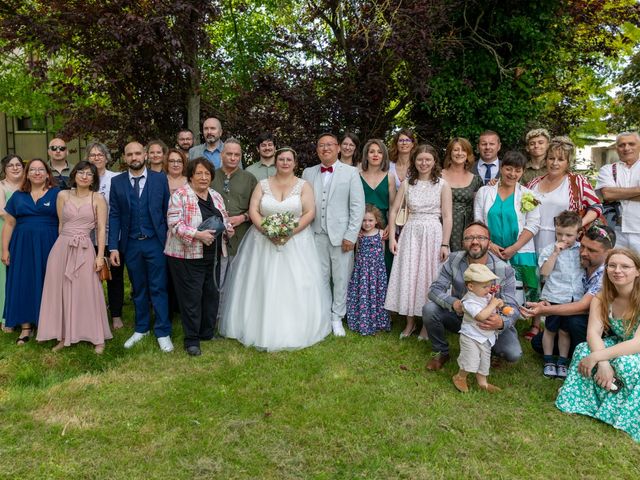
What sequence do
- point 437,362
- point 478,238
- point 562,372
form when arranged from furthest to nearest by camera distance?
point 437,362, point 562,372, point 478,238

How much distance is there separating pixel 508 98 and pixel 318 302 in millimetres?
5486

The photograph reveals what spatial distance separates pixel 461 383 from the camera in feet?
14.8

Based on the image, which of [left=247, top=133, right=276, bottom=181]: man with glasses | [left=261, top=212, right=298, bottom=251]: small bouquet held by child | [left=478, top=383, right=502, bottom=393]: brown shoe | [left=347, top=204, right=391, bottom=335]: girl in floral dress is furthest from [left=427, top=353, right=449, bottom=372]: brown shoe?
[left=247, top=133, right=276, bottom=181]: man with glasses

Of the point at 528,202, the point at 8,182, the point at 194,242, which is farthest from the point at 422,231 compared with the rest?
the point at 8,182

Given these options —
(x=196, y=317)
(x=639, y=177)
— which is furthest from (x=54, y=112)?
(x=639, y=177)

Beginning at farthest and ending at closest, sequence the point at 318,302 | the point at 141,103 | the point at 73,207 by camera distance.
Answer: the point at 141,103 → the point at 318,302 → the point at 73,207

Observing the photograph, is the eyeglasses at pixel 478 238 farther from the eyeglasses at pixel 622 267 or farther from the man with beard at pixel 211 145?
the man with beard at pixel 211 145

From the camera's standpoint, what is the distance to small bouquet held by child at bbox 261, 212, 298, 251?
18.1ft

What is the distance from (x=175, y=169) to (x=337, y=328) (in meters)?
2.68

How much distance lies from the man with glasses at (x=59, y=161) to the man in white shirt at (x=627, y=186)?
20.7ft

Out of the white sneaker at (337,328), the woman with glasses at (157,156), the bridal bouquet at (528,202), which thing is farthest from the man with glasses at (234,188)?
the bridal bouquet at (528,202)

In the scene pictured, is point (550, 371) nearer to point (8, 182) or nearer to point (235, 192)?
point (235, 192)

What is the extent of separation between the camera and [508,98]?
8.88m

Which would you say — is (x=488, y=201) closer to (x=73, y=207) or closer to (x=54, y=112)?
(x=73, y=207)
